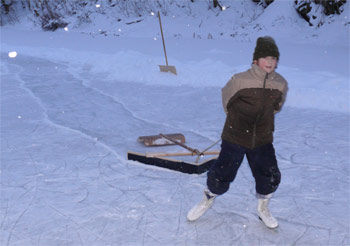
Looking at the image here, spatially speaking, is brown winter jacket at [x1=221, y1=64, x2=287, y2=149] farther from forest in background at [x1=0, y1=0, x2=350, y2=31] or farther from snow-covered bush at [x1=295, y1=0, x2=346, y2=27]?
snow-covered bush at [x1=295, y1=0, x2=346, y2=27]

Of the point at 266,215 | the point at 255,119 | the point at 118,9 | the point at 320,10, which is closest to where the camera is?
the point at 255,119

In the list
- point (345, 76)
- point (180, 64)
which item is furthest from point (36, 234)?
point (180, 64)

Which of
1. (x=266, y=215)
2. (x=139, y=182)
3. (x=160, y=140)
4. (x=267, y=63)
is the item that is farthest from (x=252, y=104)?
(x=160, y=140)

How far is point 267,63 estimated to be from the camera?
2.94 m

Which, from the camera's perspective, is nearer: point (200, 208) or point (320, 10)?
point (200, 208)

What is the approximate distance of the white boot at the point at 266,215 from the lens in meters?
3.30

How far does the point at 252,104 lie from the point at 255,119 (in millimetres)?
104

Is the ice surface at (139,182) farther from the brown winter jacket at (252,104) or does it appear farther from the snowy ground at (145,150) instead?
the brown winter jacket at (252,104)

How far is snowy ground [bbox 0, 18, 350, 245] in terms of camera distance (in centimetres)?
332

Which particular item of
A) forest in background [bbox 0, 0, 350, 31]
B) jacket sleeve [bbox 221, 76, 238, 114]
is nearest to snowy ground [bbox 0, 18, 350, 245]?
jacket sleeve [bbox 221, 76, 238, 114]

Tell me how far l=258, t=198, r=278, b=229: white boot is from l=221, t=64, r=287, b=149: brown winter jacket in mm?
508

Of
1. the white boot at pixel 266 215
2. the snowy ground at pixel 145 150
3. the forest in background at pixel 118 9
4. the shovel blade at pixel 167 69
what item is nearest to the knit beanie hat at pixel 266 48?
the white boot at pixel 266 215

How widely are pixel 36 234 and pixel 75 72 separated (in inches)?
294

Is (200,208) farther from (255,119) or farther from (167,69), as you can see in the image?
(167,69)
